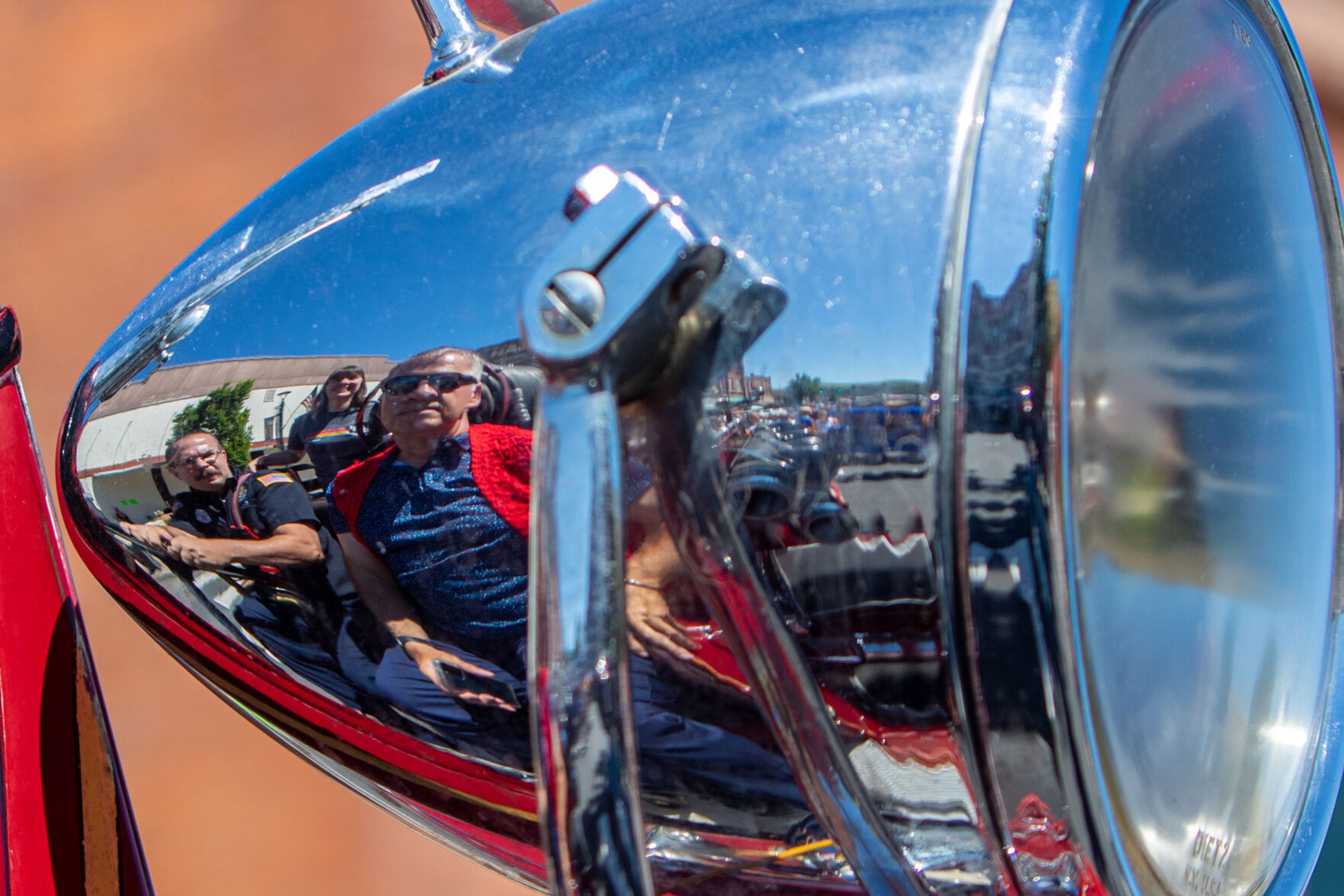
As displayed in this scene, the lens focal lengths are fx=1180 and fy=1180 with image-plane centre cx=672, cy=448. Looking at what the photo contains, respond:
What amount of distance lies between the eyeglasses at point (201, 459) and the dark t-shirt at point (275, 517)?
0.04 feet

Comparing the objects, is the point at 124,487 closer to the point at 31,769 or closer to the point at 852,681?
the point at 31,769

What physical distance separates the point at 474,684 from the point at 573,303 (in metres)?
0.16

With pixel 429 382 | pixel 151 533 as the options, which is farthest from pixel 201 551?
pixel 429 382

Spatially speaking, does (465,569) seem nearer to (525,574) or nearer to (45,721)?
(525,574)

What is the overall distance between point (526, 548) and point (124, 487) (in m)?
0.18

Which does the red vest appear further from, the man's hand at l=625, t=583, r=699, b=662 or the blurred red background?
the blurred red background

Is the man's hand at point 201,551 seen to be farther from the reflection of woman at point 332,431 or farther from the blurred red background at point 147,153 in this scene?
the blurred red background at point 147,153

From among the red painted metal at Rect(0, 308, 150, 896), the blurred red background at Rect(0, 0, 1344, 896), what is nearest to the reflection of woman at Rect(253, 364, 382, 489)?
the red painted metal at Rect(0, 308, 150, 896)

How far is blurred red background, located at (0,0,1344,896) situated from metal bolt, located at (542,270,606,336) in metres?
1.00

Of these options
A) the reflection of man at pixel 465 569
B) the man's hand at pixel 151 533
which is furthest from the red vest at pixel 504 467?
the man's hand at pixel 151 533

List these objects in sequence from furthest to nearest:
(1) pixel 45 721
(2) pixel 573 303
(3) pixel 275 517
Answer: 1. (1) pixel 45 721
2. (3) pixel 275 517
3. (2) pixel 573 303

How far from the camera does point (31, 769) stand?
0.56 meters

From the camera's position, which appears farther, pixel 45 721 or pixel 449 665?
pixel 45 721

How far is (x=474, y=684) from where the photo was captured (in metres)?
0.43
